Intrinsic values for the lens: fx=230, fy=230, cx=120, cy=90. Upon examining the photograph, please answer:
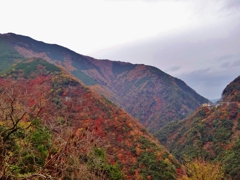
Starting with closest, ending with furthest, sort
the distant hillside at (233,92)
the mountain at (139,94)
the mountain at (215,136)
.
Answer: the mountain at (215,136)
the distant hillside at (233,92)
the mountain at (139,94)

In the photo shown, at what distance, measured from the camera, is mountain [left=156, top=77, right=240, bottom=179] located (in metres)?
54.7

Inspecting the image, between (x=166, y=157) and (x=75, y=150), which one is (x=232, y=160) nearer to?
(x=166, y=157)

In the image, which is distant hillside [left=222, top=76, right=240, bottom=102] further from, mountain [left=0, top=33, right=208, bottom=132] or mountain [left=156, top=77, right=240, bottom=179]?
mountain [left=0, top=33, right=208, bottom=132]

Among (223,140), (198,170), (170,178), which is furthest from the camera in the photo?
(223,140)

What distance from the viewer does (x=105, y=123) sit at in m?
52.5

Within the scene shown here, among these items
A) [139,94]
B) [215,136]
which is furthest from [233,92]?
[139,94]

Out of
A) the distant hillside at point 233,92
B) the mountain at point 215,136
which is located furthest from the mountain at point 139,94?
the distant hillside at point 233,92

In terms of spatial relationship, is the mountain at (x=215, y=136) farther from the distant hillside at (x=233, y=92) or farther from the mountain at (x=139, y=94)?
the mountain at (x=139, y=94)

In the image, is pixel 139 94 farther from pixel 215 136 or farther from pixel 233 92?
pixel 215 136

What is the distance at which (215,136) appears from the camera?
68.6 metres

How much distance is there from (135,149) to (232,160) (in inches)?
848

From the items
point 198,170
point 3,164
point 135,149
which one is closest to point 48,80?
point 135,149

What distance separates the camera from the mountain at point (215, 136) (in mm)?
54744

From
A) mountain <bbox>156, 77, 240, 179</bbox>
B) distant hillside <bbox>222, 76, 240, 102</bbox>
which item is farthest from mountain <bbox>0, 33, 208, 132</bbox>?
distant hillside <bbox>222, 76, 240, 102</bbox>
